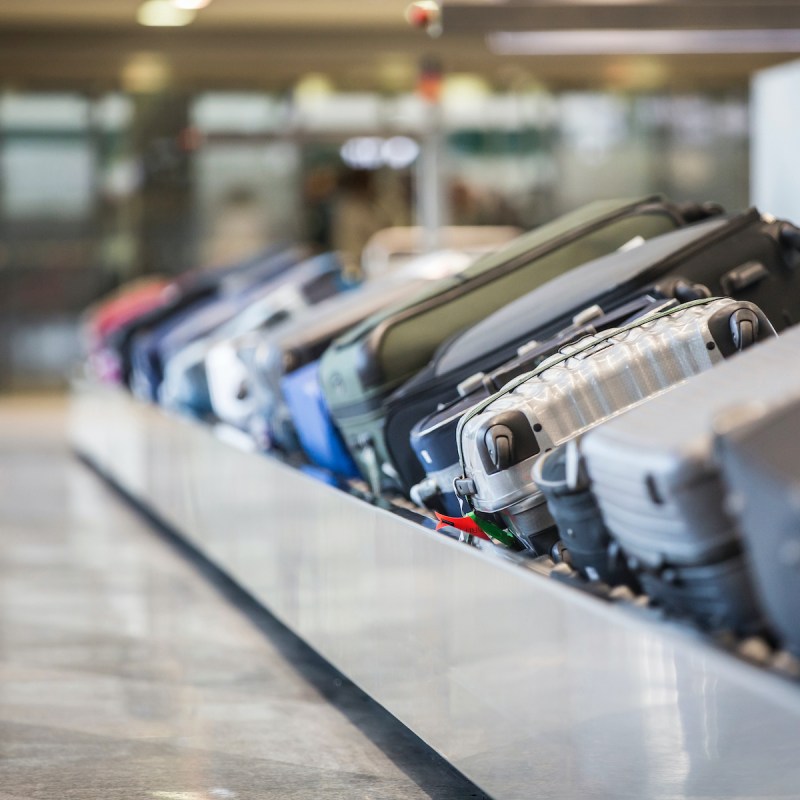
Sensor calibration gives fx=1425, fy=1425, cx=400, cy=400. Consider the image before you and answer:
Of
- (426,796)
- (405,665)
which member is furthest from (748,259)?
(426,796)

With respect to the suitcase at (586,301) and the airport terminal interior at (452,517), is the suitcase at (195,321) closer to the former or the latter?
the airport terminal interior at (452,517)

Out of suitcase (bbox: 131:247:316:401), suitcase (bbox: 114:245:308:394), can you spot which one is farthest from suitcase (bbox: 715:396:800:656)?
suitcase (bbox: 114:245:308:394)

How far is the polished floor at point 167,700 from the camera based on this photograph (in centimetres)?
263

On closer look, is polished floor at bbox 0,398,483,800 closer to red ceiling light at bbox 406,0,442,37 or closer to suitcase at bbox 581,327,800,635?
suitcase at bbox 581,327,800,635

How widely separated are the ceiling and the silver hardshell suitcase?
10.2 metres

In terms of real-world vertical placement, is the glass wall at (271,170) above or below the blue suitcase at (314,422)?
above

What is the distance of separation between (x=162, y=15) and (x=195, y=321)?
6931 mm

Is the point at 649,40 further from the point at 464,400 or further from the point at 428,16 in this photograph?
the point at 464,400

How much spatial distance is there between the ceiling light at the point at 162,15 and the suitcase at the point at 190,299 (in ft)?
17.0

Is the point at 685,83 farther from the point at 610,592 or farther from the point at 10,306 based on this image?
the point at 610,592

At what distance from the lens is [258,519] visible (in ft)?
13.0

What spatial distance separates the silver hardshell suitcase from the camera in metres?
2.52

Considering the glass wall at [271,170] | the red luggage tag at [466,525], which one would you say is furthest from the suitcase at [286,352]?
the glass wall at [271,170]

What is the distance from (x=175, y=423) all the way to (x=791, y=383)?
3.72m
